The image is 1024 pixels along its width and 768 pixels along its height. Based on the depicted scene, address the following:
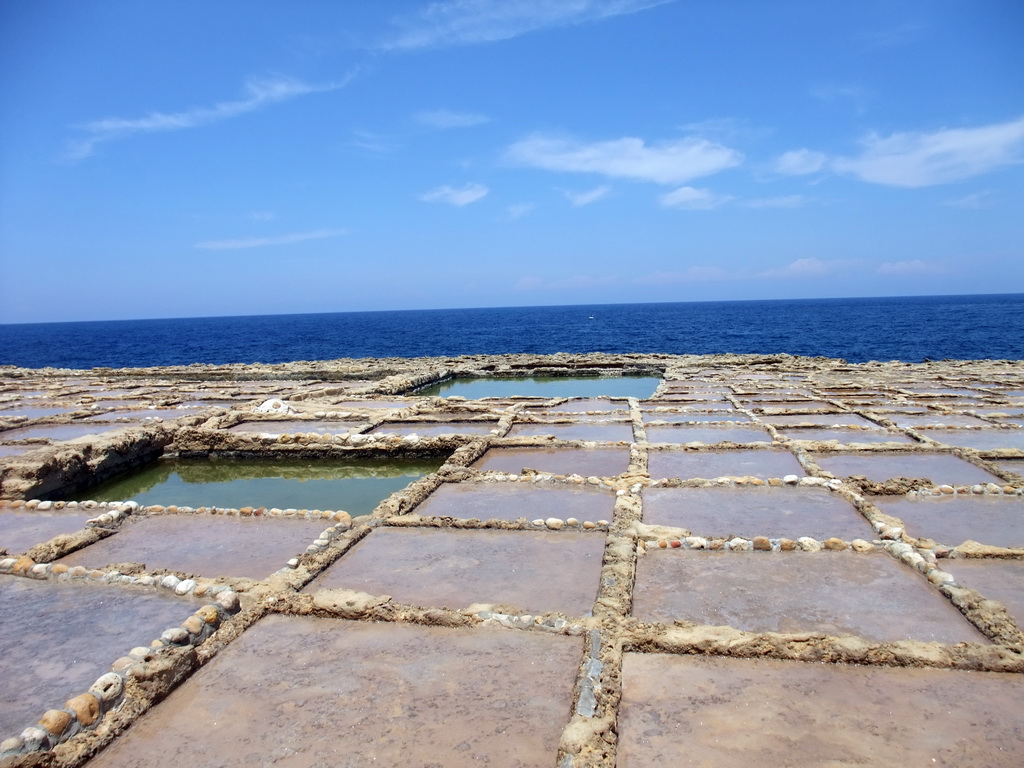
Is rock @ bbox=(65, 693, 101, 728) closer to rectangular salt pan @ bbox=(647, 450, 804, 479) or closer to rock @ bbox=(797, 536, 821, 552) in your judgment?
rock @ bbox=(797, 536, 821, 552)

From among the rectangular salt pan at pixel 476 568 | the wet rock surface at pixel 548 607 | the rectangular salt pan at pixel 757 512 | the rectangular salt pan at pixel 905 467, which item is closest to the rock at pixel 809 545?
the wet rock surface at pixel 548 607

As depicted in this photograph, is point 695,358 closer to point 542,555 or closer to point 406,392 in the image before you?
point 406,392

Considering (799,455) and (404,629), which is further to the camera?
(799,455)

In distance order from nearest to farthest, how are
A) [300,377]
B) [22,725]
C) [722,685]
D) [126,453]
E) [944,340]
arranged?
1. [22,725]
2. [722,685]
3. [126,453]
4. [300,377]
5. [944,340]

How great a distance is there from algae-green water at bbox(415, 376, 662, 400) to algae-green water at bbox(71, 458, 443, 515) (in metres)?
→ 5.82

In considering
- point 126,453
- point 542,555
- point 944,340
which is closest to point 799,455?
point 542,555

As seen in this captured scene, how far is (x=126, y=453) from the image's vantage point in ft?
28.2

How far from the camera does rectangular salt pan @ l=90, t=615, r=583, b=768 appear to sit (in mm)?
2551

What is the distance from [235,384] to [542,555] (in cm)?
1458


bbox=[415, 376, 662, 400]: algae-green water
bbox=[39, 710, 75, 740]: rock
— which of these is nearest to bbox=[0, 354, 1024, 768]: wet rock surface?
bbox=[39, 710, 75, 740]: rock

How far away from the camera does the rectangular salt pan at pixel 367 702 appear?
8.37ft

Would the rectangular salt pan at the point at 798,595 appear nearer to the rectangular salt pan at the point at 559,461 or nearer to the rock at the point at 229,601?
the rock at the point at 229,601

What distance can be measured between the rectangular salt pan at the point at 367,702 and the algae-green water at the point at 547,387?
10.5m

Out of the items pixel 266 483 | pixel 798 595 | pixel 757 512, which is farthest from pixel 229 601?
pixel 266 483
